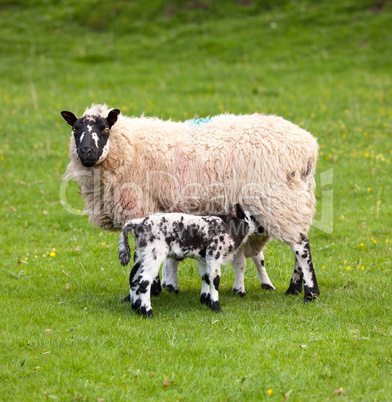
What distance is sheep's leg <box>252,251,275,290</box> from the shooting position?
26.6 feet

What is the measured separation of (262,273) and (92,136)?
3014mm

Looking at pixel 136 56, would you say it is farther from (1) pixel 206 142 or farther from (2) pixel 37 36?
(1) pixel 206 142

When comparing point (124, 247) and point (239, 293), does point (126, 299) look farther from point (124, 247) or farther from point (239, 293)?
point (239, 293)

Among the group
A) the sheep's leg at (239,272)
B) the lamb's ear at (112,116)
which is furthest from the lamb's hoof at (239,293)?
the lamb's ear at (112,116)

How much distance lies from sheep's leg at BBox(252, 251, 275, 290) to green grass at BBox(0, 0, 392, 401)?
205 mm

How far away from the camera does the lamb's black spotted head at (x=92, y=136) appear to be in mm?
7453

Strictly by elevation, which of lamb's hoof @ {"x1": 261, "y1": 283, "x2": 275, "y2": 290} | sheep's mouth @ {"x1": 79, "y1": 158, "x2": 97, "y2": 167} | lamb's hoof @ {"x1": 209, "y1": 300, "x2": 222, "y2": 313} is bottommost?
lamb's hoof @ {"x1": 261, "y1": 283, "x2": 275, "y2": 290}

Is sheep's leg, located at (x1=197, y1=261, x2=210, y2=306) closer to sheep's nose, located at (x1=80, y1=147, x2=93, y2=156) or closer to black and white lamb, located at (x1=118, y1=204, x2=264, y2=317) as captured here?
black and white lamb, located at (x1=118, y1=204, x2=264, y2=317)

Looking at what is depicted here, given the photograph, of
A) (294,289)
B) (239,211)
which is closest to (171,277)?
(239,211)

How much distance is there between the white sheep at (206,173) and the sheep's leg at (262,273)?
1 centimetres

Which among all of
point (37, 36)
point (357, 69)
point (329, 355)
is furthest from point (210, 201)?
point (37, 36)

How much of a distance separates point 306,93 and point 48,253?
13094mm

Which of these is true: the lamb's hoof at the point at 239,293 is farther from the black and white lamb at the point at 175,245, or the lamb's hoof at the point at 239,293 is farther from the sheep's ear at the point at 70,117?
the sheep's ear at the point at 70,117

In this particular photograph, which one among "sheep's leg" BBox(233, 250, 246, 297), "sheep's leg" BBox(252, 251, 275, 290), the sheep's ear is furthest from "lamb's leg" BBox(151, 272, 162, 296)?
the sheep's ear
